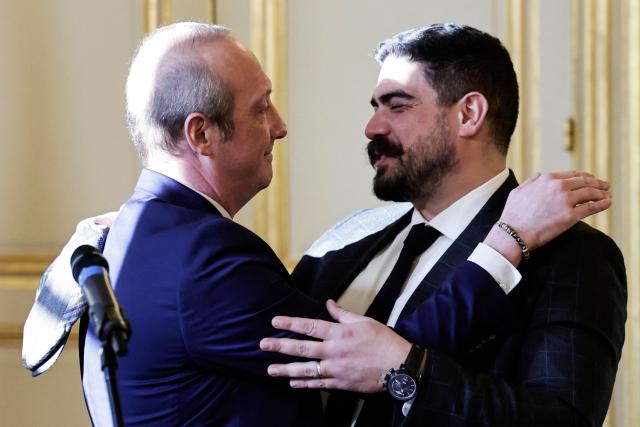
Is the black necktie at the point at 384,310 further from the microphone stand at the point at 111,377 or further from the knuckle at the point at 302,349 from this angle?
the microphone stand at the point at 111,377

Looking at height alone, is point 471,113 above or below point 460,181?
above

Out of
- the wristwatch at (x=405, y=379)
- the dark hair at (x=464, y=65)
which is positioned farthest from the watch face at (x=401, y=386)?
the dark hair at (x=464, y=65)

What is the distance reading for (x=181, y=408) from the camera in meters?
1.72

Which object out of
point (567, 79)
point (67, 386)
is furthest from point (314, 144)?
point (67, 386)

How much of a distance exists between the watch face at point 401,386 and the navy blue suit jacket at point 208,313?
0.08 meters

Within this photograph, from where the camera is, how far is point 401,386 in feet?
5.65

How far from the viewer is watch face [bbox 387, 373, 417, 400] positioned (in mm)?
1717

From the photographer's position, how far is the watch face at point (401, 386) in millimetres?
1717

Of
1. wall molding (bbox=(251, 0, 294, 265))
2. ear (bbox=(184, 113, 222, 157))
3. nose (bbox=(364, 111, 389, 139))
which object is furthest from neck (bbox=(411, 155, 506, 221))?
wall molding (bbox=(251, 0, 294, 265))

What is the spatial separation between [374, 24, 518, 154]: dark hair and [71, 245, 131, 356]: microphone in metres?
1.00

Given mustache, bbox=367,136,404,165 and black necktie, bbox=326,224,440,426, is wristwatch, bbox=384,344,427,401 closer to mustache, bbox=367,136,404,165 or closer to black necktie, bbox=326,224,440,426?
black necktie, bbox=326,224,440,426

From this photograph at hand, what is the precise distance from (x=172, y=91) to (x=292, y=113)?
4.51 feet

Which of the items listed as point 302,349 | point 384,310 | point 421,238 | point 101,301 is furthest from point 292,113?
point 101,301

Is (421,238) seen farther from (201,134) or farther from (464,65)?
(201,134)
